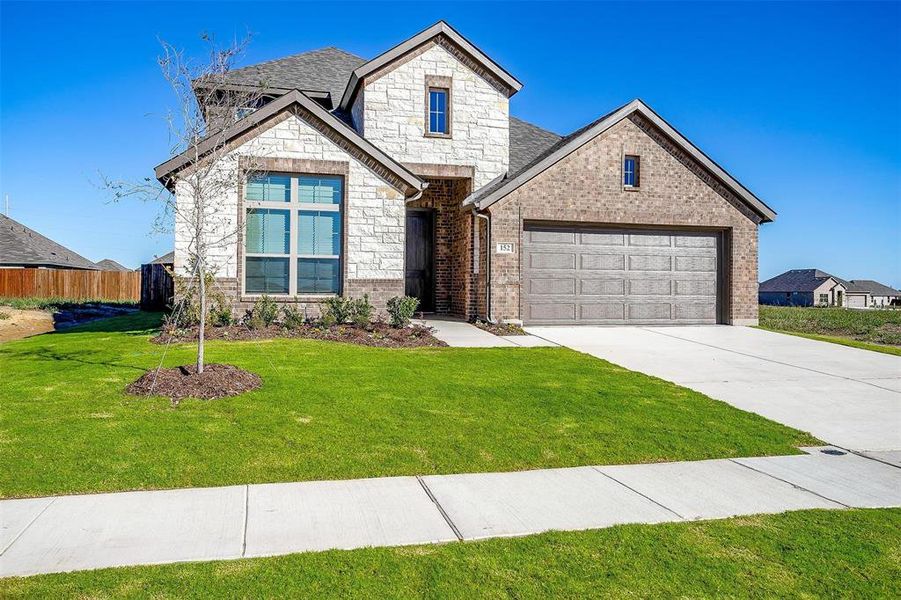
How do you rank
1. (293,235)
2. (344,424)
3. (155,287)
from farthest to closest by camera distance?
(155,287)
(293,235)
(344,424)

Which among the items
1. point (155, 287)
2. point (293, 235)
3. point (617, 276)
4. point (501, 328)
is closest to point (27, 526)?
point (293, 235)

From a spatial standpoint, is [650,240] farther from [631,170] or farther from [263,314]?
[263,314]

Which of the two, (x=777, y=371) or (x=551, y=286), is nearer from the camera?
(x=777, y=371)

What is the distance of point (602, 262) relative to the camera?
1677cm

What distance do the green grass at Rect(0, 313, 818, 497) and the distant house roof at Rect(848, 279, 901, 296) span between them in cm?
7457

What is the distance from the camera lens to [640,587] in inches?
132

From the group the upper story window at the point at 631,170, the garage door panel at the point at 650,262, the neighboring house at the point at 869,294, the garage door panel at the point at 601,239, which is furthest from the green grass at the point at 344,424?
the neighboring house at the point at 869,294

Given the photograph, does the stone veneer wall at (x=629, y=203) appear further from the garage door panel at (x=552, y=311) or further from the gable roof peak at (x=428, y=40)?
the gable roof peak at (x=428, y=40)

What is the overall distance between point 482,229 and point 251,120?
6154 mm

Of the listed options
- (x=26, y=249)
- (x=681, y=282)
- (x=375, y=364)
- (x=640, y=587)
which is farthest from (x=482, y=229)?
(x=26, y=249)

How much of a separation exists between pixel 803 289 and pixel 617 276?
168 feet

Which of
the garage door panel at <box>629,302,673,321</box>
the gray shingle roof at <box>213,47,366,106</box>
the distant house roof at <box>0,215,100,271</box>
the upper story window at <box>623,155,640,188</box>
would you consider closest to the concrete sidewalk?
the garage door panel at <box>629,302,673,321</box>

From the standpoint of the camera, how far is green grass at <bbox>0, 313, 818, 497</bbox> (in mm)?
5289

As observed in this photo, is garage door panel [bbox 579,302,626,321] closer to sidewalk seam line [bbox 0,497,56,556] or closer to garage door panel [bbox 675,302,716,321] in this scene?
garage door panel [bbox 675,302,716,321]
